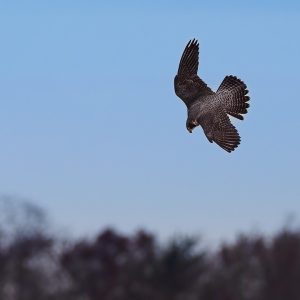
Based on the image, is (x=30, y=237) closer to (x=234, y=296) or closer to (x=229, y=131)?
(x=234, y=296)

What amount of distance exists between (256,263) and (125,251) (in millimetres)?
6855

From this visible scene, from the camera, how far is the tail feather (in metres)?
14.3

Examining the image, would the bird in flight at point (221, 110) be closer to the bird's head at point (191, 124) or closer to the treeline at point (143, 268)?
the bird's head at point (191, 124)

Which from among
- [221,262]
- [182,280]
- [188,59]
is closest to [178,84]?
[188,59]

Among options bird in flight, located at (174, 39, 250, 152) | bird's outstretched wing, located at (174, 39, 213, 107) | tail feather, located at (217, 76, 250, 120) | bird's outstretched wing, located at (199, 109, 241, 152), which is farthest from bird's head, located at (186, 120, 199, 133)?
bird's outstretched wing, located at (174, 39, 213, 107)

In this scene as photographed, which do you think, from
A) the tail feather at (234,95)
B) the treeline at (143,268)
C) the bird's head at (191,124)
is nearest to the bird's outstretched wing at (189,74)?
the tail feather at (234,95)

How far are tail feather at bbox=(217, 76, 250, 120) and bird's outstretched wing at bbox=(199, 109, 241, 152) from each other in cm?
15

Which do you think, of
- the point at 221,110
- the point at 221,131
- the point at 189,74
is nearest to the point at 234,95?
the point at 221,110

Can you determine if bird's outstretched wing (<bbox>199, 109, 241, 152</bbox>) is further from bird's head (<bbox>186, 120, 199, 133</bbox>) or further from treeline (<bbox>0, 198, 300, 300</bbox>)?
treeline (<bbox>0, 198, 300, 300</bbox>)

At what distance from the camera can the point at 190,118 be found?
568 inches

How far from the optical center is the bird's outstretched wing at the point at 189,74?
15680mm

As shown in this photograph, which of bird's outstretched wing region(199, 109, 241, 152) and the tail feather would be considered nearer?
the tail feather

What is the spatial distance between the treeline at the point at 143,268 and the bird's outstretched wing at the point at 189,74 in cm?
4662

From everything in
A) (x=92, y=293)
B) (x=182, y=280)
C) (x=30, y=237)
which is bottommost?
(x=182, y=280)
